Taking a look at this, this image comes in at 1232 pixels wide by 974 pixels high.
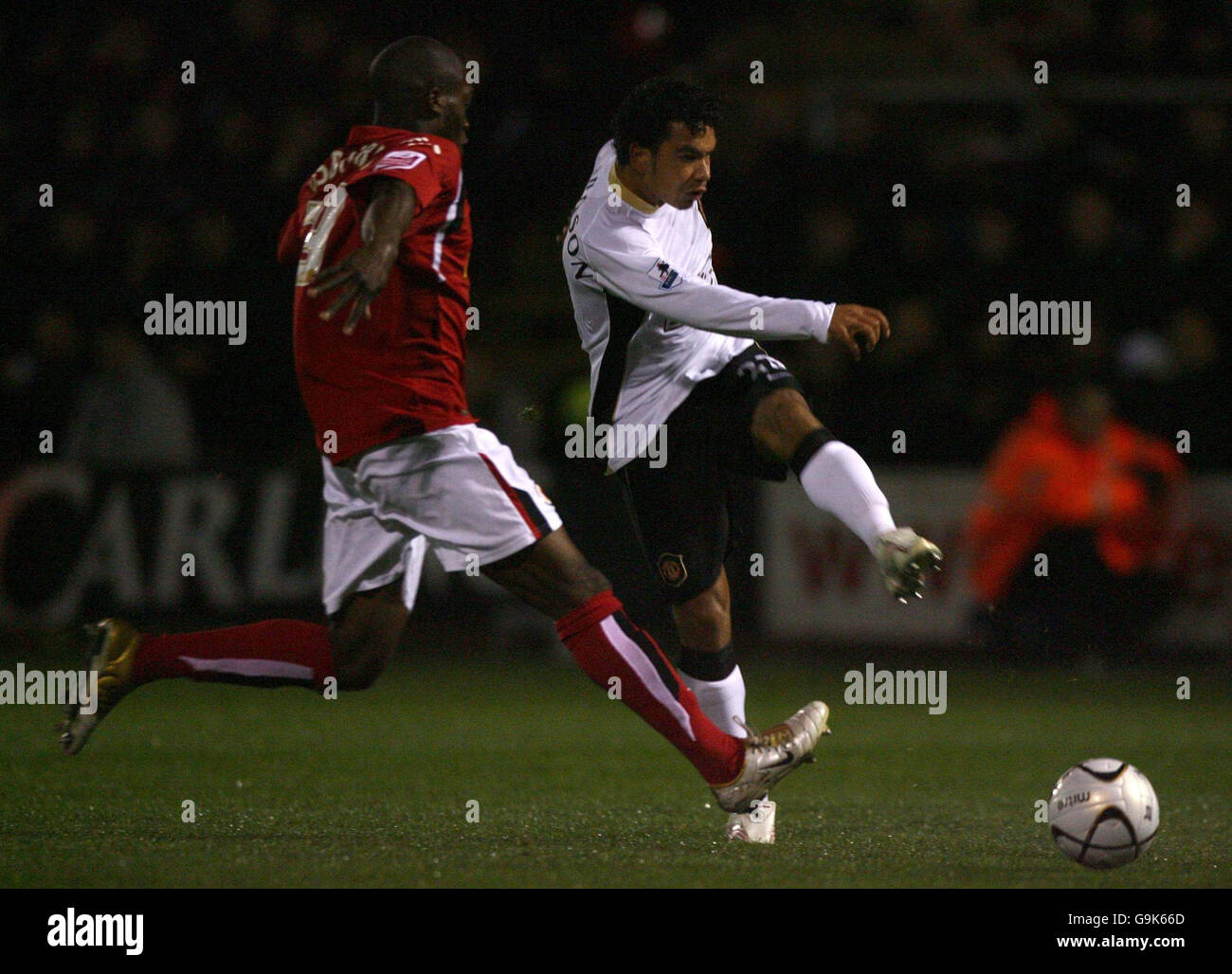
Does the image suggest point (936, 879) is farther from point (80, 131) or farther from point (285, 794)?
point (80, 131)

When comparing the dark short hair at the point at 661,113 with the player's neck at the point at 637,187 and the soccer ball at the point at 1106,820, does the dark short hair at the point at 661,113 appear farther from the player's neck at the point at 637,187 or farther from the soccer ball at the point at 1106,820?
the soccer ball at the point at 1106,820

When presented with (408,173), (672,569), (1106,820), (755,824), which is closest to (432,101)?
(408,173)

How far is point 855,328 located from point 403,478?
122 cm

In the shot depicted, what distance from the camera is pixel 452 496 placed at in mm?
4691

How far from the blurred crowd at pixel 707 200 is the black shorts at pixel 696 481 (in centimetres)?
549

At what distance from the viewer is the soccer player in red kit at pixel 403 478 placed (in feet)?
15.2

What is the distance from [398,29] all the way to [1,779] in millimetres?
8204

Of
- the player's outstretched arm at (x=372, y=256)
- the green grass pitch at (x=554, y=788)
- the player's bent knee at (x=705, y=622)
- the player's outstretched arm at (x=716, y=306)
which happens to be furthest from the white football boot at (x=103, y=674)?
the player's outstretched arm at (x=716, y=306)

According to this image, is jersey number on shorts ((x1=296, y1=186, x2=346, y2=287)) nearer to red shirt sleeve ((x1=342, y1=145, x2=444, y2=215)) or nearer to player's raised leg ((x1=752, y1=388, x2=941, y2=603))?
red shirt sleeve ((x1=342, y1=145, x2=444, y2=215))

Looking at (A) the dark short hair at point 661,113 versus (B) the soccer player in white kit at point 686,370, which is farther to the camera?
(A) the dark short hair at point 661,113

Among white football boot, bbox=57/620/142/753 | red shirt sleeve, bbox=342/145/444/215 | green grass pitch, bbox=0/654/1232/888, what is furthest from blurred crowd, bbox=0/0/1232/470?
red shirt sleeve, bbox=342/145/444/215

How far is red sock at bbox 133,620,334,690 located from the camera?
5.12 meters

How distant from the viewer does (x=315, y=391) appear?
488cm
